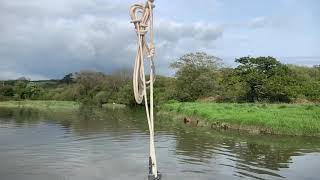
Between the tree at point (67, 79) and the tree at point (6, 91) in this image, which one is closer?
the tree at point (6, 91)

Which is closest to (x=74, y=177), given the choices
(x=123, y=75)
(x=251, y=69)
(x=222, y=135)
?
(x=222, y=135)

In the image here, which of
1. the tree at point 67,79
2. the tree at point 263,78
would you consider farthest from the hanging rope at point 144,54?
the tree at point 67,79

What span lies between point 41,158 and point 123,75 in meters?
85.1

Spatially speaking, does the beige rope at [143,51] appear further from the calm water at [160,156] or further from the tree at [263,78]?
the tree at [263,78]

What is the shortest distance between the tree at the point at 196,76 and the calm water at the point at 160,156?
99.7 feet

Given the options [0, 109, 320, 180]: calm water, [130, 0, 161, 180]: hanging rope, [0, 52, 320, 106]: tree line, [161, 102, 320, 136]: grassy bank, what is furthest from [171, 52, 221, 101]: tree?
[130, 0, 161, 180]: hanging rope

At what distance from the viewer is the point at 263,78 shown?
49000 millimetres

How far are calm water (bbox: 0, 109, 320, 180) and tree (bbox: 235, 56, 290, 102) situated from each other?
2108 cm

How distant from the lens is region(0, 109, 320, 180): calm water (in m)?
14.9

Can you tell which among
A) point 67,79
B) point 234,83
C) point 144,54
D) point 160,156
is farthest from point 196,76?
point 67,79

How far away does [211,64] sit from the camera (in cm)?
6625

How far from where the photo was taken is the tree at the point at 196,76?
5866cm

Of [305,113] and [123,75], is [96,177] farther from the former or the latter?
[123,75]

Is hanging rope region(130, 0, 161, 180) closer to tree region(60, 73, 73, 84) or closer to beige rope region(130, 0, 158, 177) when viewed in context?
beige rope region(130, 0, 158, 177)
